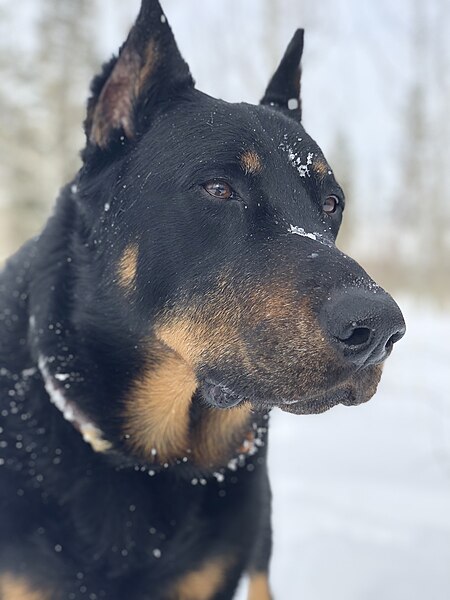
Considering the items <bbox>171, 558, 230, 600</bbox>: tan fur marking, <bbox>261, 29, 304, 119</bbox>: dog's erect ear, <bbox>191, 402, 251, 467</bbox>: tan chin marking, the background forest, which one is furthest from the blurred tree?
<bbox>171, 558, 230, 600</bbox>: tan fur marking

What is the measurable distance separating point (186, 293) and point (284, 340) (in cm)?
47

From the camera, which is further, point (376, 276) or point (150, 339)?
point (376, 276)

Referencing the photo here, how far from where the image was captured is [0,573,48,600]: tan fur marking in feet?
7.35

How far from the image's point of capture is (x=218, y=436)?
2.60m

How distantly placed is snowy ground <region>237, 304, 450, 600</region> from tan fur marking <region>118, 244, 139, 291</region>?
5.70 ft

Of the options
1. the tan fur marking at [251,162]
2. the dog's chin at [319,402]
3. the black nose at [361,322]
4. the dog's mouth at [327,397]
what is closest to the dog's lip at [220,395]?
the dog's mouth at [327,397]

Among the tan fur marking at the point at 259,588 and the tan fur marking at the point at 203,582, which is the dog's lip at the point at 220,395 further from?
the tan fur marking at the point at 259,588

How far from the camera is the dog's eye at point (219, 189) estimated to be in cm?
218

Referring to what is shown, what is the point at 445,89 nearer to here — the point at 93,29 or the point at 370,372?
the point at 93,29

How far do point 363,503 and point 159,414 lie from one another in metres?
2.05

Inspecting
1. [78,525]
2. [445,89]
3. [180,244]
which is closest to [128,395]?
[78,525]

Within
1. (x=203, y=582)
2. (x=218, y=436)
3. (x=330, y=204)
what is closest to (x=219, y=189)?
(x=330, y=204)

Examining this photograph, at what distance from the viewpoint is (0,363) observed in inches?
102

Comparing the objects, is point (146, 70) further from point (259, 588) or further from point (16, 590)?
point (259, 588)
